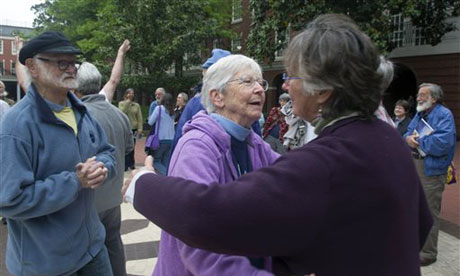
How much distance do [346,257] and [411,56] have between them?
69.0 feet

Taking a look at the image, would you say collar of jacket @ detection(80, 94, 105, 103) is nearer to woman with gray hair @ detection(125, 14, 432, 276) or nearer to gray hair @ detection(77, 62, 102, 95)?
gray hair @ detection(77, 62, 102, 95)

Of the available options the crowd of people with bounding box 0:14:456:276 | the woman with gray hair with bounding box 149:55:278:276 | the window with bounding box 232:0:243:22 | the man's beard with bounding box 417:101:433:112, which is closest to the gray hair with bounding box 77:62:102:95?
the crowd of people with bounding box 0:14:456:276

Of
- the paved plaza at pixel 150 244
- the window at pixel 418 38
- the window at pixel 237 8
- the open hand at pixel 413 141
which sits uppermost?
the window at pixel 237 8

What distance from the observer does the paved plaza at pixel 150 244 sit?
14.7ft

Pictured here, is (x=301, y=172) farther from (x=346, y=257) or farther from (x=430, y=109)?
(x=430, y=109)

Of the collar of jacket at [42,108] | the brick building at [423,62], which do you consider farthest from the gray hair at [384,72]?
the brick building at [423,62]

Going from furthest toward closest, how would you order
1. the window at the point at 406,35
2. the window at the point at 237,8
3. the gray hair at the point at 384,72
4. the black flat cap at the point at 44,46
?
the window at the point at 237,8 → the window at the point at 406,35 → the black flat cap at the point at 44,46 → the gray hair at the point at 384,72

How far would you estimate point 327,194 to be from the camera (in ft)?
3.42

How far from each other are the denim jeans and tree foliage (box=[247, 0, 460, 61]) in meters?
11.9

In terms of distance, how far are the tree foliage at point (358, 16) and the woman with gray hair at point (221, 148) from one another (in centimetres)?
1183

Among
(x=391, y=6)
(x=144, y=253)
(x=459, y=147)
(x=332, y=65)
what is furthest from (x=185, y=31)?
(x=332, y=65)

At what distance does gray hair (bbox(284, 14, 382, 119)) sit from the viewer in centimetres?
115

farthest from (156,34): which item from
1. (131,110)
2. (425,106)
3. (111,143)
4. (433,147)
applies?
(111,143)

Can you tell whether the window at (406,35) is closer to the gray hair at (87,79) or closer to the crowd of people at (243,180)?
the gray hair at (87,79)
